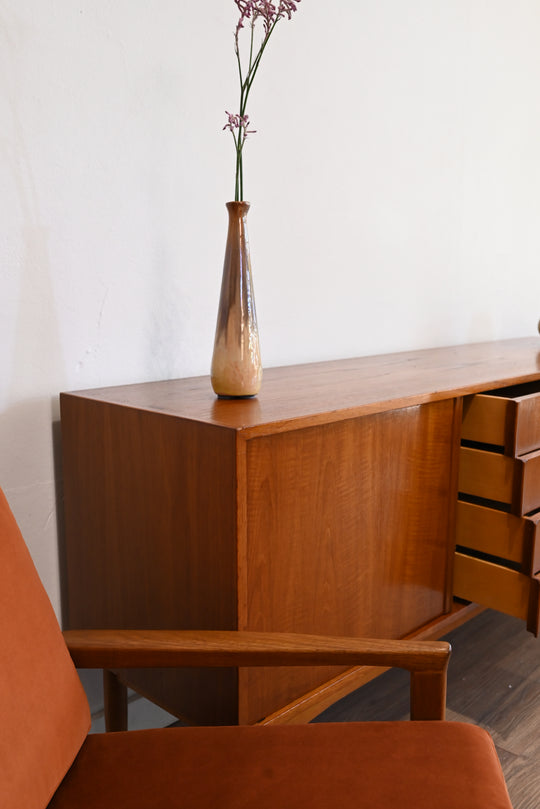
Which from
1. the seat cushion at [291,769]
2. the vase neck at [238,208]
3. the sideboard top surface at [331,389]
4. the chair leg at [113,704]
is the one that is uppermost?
the vase neck at [238,208]

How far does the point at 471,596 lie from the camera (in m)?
1.36

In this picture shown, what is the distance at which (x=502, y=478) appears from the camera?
1297 mm

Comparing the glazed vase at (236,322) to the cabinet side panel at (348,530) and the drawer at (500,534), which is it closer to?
the cabinet side panel at (348,530)

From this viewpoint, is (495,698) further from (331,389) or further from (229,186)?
(229,186)

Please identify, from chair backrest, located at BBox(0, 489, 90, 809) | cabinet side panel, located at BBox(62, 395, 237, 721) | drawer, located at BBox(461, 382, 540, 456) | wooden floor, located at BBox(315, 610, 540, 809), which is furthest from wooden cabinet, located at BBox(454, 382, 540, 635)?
chair backrest, located at BBox(0, 489, 90, 809)

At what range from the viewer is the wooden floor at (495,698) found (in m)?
1.34

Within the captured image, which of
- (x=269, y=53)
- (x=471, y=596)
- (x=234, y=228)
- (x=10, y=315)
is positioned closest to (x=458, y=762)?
(x=471, y=596)

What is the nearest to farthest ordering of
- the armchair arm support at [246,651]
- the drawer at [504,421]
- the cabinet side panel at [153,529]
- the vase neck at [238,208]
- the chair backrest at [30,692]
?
the chair backrest at [30,692], the armchair arm support at [246,651], the cabinet side panel at [153,529], the vase neck at [238,208], the drawer at [504,421]

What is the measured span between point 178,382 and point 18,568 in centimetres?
61

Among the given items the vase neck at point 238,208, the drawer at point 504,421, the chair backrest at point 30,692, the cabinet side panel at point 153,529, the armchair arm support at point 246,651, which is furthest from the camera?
the drawer at point 504,421

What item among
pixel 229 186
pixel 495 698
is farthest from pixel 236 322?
pixel 495 698

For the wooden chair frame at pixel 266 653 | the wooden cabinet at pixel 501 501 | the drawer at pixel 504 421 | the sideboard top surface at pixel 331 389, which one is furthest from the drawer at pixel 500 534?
the wooden chair frame at pixel 266 653

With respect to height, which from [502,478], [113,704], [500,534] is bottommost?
[113,704]

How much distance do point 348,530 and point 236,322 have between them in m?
0.37
